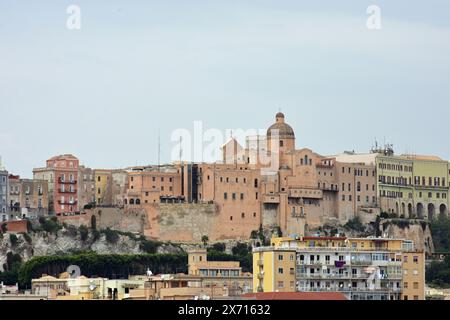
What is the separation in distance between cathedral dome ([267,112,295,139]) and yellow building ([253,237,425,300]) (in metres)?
17.7

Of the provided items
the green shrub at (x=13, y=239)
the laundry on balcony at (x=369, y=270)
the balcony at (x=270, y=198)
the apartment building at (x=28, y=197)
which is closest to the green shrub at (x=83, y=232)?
the green shrub at (x=13, y=239)

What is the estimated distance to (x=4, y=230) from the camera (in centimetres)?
5188

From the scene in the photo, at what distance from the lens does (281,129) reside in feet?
182

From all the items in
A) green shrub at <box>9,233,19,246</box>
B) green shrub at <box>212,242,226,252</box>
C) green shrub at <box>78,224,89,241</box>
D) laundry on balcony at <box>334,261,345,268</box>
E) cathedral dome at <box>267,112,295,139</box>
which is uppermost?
cathedral dome at <box>267,112,295,139</box>

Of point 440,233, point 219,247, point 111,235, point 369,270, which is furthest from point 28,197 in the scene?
point 369,270

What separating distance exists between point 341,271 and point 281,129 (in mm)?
19794

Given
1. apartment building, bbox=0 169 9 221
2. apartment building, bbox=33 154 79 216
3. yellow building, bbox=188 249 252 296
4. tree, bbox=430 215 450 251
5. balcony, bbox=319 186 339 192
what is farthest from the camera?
tree, bbox=430 215 450 251

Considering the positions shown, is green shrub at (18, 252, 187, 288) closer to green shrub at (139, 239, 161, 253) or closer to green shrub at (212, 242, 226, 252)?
green shrub at (139, 239, 161, 253)

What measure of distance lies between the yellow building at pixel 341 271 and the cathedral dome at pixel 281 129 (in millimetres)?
17659

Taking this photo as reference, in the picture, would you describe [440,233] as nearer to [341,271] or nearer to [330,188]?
[330,188]

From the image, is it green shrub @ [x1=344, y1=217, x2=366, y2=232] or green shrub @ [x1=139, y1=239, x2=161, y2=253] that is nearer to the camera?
green shrub @ [x1=139, y1=239, x2=161, y2=253]

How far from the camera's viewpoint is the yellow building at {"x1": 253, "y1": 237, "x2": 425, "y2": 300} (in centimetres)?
3497

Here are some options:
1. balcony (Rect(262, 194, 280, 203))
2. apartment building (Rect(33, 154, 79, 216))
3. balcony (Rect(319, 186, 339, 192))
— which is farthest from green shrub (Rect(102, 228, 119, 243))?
balcony (Rect(319, 186, 339, 192))
